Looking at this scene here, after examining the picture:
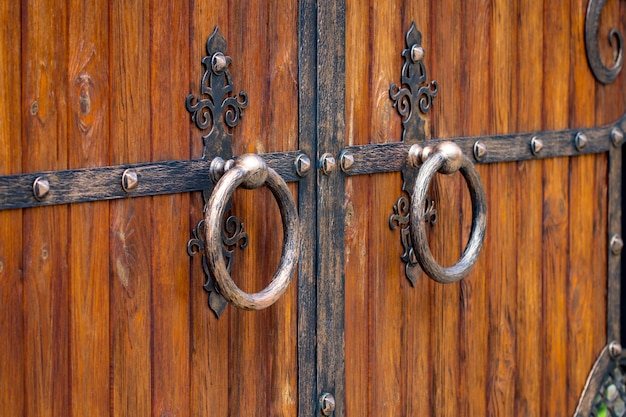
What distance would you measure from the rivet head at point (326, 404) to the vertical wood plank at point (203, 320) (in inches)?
6.5

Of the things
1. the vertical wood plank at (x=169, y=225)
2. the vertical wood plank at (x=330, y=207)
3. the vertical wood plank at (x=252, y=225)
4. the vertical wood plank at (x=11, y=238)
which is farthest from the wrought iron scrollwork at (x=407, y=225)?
the vertical wood plank at (x=11, y=238)

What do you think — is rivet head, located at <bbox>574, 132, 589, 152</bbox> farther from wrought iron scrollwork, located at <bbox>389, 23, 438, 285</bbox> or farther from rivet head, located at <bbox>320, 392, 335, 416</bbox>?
rivet head, located at <bbox>320, 392, 335, 416</bbox>

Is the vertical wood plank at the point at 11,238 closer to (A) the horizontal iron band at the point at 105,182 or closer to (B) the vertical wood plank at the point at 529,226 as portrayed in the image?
(A) the horizontal iron band at the point at 105,182

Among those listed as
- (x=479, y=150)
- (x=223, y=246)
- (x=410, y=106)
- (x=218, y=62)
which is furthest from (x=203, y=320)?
(x=479, y=150)

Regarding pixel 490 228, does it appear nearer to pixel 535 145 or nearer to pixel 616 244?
pixel 535 145

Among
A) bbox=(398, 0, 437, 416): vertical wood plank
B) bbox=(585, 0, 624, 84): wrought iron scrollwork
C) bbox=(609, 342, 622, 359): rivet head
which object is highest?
bbox=(585, 0, 624, 84): wrought iron scrollwork

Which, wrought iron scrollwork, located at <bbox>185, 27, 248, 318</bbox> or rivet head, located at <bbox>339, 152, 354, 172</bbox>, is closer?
wrought iron scrollwork, located at <bbox>185, 27, 248, 318</bbox>

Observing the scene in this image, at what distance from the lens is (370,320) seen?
1.60 metres

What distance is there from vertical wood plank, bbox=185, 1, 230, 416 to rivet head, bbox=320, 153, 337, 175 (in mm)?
137

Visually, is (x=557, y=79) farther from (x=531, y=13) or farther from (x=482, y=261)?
(x=482, y=261)

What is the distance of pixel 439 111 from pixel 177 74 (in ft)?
1.60

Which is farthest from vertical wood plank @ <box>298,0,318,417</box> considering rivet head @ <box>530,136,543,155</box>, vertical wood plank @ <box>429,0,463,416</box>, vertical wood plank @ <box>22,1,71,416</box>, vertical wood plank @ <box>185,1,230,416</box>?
rivet head @ <box>530,136,543,155</box>

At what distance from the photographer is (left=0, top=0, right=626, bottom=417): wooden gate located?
1.23 metres

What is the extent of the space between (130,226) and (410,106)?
1.68 ft
